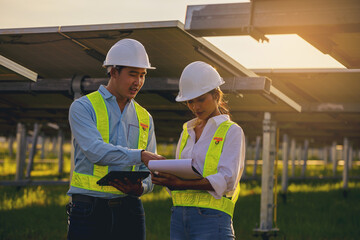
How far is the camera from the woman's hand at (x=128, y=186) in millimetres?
3797

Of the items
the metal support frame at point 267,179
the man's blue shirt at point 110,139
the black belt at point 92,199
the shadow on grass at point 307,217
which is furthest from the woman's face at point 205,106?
the shadow on grass at point 307,217

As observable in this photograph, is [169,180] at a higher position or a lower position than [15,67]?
lower

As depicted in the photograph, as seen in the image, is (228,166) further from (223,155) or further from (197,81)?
(197,81)

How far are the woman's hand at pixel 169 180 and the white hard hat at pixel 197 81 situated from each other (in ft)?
1.50

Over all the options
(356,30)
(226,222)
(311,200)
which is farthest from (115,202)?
(311,200)

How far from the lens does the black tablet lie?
3654 millimetres

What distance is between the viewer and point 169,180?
11.3 ft

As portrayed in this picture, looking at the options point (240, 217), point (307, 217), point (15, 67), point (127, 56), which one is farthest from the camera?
point (307, 217)

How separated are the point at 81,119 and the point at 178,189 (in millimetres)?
828

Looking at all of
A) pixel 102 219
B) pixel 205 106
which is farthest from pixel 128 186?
pixel 205 106

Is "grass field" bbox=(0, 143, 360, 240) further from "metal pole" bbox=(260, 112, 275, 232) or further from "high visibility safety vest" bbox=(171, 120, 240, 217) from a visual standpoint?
"high visibility safety vest" bbox=(171, 120, 240, 217)

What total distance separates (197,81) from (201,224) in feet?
2.73

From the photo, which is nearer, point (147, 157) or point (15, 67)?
point (147, 157)

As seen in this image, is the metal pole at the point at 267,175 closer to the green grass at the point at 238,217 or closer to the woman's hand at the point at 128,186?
the green grass at the point at 238,217
